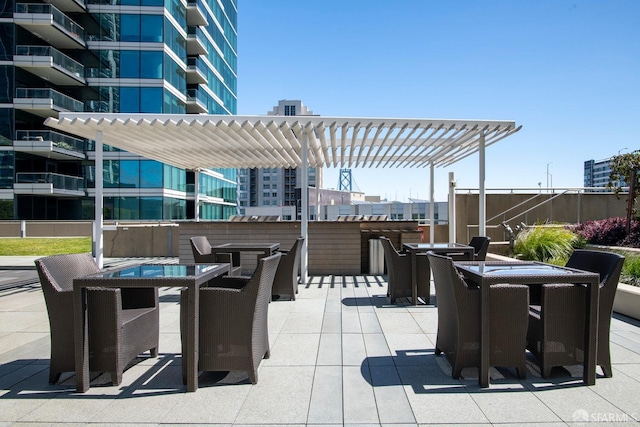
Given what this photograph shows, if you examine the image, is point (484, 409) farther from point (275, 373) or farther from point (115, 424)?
point (115, 424)

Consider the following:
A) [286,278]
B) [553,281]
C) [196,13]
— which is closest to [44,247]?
[286,278]

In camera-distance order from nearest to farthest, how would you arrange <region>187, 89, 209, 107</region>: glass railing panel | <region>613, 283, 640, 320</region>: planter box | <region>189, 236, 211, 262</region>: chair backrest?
<region>613, 283, 640, 320</region>: planter box
<region>189, 236, 211, 262</region>: chair backrest
<region>187, 89, 209, 107</region>: glass railing panel

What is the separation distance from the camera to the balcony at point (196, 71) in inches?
1313

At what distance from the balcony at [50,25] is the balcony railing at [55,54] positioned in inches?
51.1

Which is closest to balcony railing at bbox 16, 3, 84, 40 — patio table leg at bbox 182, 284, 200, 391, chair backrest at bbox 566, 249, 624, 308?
patio table leg at bbox 182, 284, 200, 391

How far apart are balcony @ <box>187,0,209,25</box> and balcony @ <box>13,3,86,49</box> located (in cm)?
850

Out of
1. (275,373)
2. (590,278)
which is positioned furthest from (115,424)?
(590,278)

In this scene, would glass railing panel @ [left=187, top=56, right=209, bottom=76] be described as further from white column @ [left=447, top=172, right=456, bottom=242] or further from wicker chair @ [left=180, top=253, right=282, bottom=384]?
wicker chair @ [left=180, top=253, right=282, bottom=384]

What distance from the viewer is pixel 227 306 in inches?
121

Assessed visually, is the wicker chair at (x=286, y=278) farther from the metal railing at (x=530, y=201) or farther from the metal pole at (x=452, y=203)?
the metal railing at (x=530, y=201)

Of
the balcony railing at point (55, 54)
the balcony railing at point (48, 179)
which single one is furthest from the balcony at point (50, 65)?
the balcony railing at point (48, 179)

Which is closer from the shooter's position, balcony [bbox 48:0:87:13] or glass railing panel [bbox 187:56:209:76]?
balcony [bbox 48:0:87:13]

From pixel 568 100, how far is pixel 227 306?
12.4 m

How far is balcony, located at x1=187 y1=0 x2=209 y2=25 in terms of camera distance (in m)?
32.9
